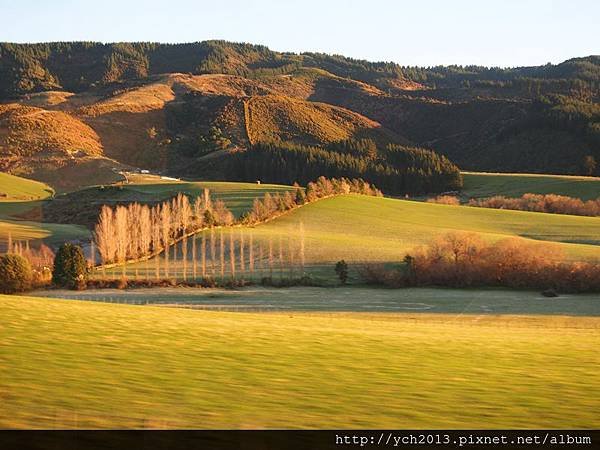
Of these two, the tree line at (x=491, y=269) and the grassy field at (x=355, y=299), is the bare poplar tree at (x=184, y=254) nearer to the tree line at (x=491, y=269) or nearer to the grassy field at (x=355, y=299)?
the grassy field at (x=355, y=299)

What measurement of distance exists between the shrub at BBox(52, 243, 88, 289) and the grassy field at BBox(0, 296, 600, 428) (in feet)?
104

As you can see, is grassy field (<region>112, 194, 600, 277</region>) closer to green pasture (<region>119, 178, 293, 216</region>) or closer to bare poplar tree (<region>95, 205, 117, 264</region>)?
bare poplar tree (<region>95, 205, 117, 264</region>)

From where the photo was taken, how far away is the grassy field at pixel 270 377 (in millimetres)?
13641

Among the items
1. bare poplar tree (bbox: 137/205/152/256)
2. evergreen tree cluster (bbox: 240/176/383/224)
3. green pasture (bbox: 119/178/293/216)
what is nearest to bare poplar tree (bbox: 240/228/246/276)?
bare poplar tree (bbox: 137/205/152/256)

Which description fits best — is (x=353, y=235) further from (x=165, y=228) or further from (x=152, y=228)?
(x=152, y=228)

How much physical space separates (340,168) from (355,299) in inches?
4285

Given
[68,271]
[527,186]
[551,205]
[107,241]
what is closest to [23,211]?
[107,241]

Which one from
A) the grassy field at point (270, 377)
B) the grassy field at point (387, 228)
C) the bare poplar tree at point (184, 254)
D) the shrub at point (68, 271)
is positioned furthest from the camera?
the grassy field at point (387, 228)

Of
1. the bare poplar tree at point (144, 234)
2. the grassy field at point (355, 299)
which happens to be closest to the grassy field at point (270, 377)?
the grassy field at point (355, 299)

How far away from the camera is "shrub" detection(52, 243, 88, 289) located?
5772 cm

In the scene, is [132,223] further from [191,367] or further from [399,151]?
[399,151]

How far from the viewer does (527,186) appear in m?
155

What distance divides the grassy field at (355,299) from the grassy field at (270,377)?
21.9 meters
